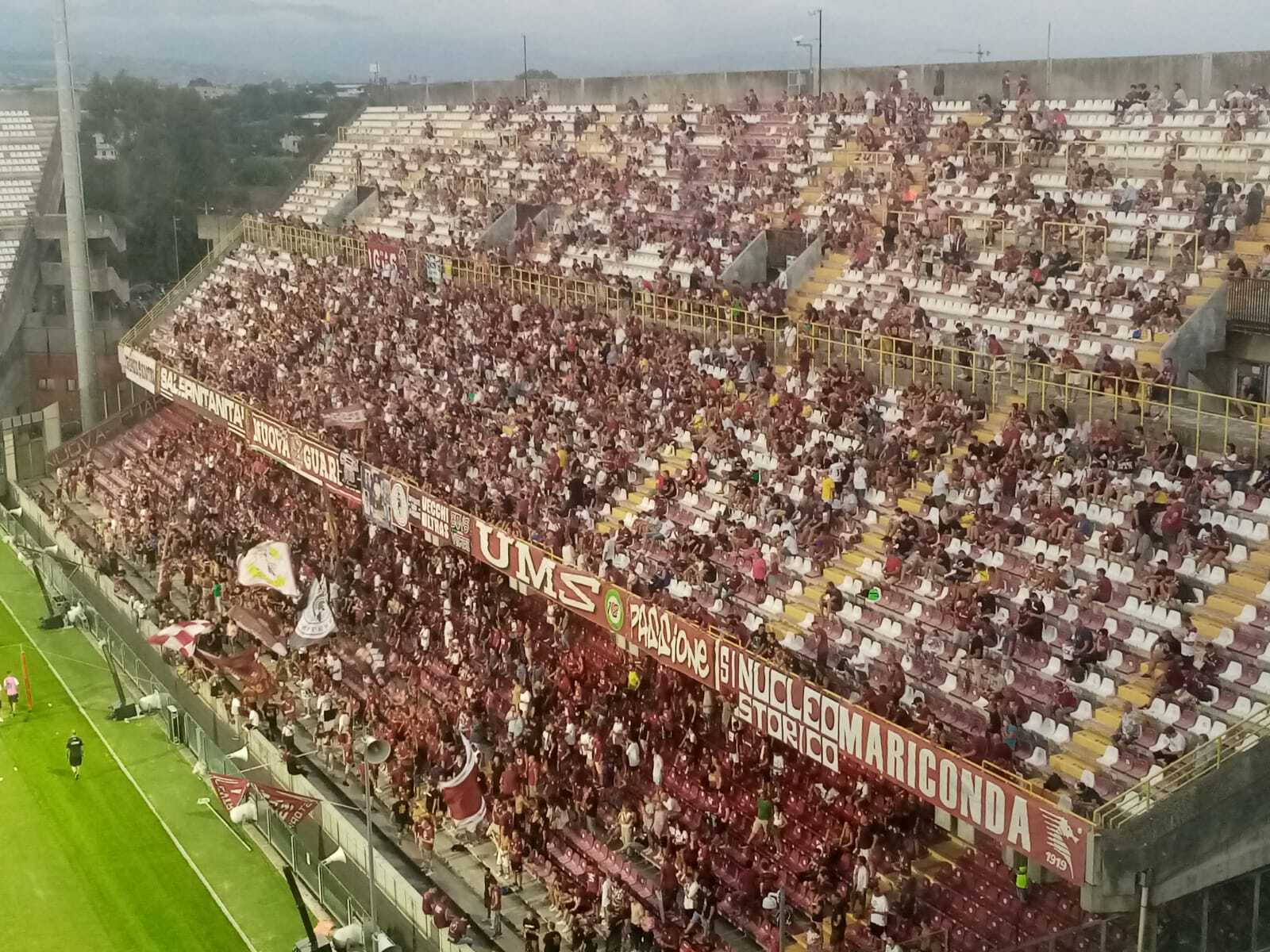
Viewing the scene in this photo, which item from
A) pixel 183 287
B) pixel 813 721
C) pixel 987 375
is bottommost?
pixel 813 721

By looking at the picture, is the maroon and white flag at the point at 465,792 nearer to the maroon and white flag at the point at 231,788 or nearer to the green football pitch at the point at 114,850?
the green football pitch at the point at 114,850

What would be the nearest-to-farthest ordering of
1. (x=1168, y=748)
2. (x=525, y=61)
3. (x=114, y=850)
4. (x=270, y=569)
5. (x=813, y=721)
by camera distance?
(x=1168, y=748), (x=813, y=721), (x=114, y=850), (x=270, y=569), (x=525, y=61)

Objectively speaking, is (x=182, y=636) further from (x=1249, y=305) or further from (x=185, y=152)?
(x=185, y=152)

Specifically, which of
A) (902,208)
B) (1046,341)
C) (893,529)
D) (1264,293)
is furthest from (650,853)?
(902,208)

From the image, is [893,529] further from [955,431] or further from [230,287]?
[230,287]

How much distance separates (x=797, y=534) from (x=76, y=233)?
27.2 m

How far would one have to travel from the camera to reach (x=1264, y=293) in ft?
55.1

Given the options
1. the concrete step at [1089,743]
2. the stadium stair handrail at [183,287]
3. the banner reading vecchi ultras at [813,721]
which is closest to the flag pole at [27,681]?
the banner reading vecchi ultras at [813,721]

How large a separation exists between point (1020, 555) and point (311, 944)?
8211mm

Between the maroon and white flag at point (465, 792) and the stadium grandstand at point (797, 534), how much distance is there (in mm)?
67

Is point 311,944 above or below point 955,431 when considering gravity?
below

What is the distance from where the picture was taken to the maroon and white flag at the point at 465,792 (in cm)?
1602

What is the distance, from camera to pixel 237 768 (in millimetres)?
19250

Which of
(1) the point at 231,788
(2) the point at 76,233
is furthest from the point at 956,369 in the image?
(2) the point at 76,233
